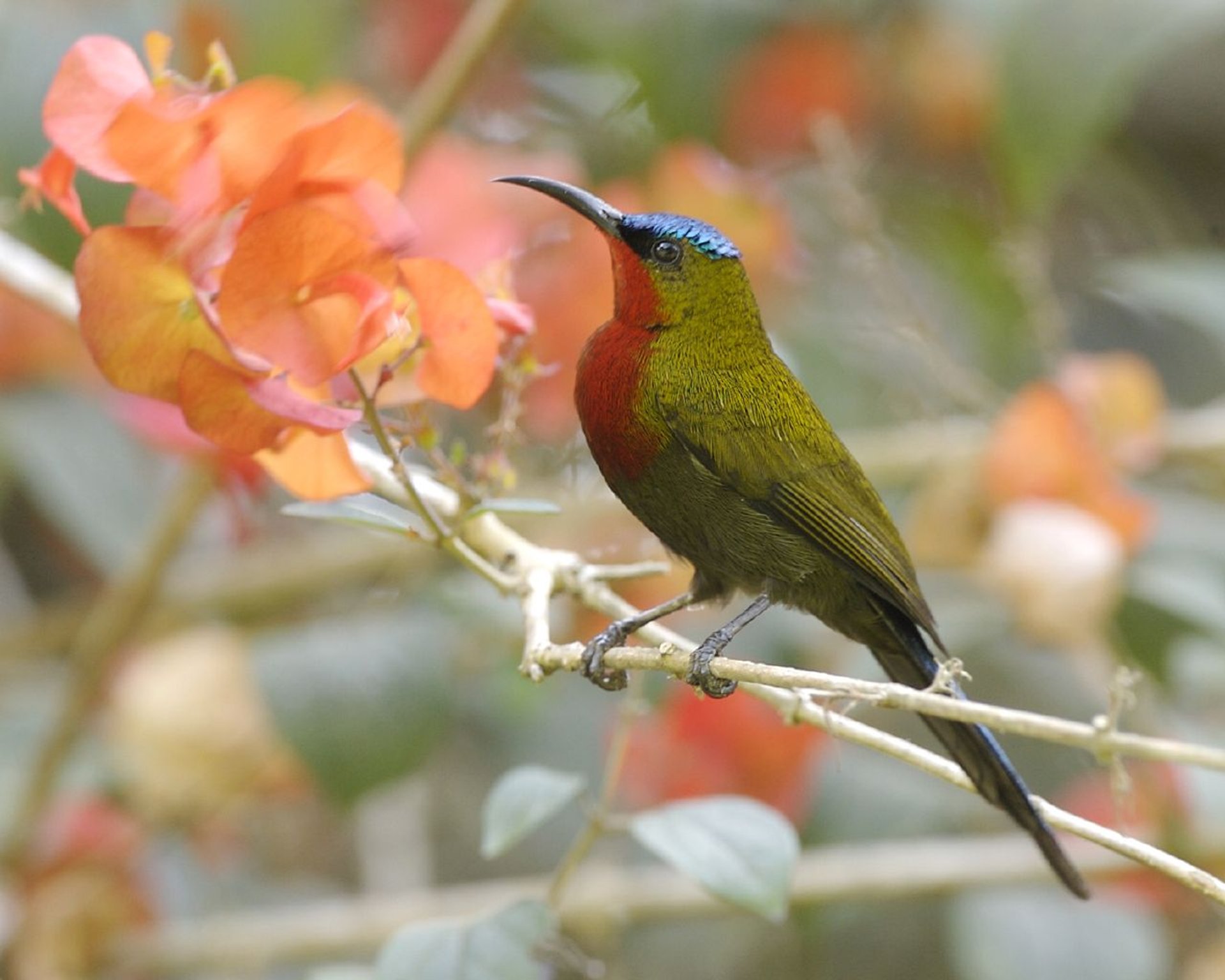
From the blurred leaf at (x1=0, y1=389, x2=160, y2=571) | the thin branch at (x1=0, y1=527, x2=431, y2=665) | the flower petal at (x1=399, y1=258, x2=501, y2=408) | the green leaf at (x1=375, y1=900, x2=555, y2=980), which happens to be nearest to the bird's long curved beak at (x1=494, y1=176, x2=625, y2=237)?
the flower petal at (x1=399, y1=258, x2=501, y2=408)

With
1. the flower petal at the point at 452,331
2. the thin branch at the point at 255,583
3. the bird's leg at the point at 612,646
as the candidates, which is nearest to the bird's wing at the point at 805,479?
the bird's leg at the point at 612,646

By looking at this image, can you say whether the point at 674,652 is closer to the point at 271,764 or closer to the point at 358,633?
the point at 358,633

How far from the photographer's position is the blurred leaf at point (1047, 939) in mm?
1692

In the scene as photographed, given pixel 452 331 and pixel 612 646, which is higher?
pixel 452 331

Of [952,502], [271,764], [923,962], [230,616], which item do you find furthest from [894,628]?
[923,962]

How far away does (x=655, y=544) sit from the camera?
5.54 ft

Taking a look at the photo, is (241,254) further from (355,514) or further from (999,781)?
(999,781)

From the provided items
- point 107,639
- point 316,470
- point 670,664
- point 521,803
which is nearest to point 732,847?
point 521,803

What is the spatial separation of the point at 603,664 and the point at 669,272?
1.21ft

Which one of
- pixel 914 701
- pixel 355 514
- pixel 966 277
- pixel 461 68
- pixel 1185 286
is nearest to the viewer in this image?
pixel 914 701

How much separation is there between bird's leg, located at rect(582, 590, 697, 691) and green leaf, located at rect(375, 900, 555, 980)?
15 cm

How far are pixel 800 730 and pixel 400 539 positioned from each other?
0.50 m

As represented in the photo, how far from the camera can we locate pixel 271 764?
177cm

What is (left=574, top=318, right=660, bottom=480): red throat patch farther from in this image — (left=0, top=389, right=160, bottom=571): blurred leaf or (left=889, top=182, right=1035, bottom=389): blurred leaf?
(left=889, top=182, right=1035, bottom=389): blurred leaf
